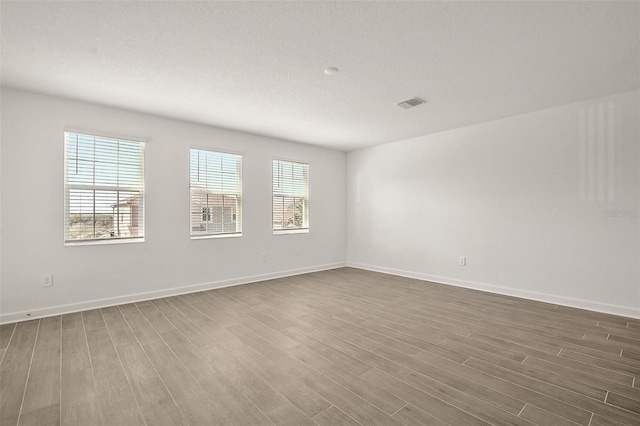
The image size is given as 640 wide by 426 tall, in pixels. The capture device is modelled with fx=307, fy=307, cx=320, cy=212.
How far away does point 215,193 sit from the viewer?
4.88 meters

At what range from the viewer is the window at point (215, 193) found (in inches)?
184

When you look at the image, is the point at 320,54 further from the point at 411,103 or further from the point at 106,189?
the point at 106,189

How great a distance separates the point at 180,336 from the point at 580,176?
492cm

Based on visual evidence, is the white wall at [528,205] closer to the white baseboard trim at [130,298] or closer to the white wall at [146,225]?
the white wall at [146,225]

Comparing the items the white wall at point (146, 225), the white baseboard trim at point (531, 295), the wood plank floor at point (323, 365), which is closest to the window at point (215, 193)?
the white wall at point (146, 225)

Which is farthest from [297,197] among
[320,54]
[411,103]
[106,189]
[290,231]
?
[320,54]

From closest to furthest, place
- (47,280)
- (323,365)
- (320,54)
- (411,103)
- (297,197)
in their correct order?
1. (323,365)
2. (320,54)
3. (47,280)
4. (411,103)
5. (297,197)

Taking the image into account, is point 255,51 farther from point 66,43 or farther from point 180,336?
point 180,336

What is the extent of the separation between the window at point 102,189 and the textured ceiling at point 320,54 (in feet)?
1.83

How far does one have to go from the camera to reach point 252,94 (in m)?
3.53

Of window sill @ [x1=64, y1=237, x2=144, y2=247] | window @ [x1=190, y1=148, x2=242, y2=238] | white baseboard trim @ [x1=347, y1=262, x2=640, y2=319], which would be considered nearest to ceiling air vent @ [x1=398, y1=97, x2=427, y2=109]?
window @ [x1=190, y1=148, x2=242, y2=238]

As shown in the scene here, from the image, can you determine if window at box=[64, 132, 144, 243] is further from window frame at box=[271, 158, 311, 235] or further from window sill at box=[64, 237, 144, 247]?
window frame at box=[271, 158, 311, 235]

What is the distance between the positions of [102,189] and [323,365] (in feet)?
11.3

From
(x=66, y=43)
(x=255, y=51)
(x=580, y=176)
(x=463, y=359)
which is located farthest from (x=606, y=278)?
(x=66, y=43)
